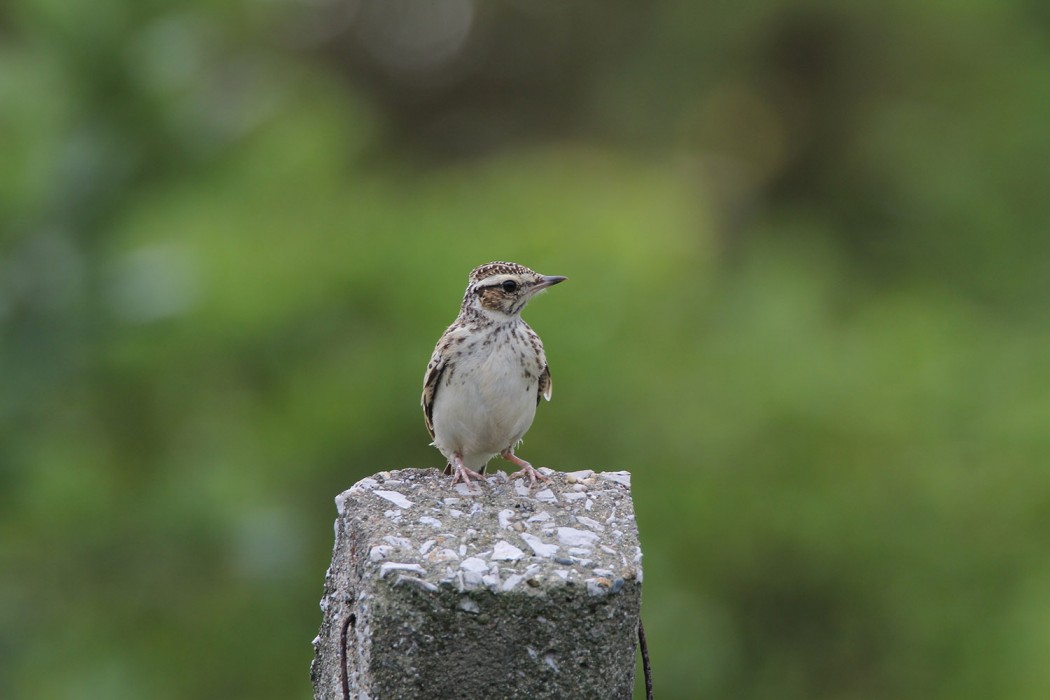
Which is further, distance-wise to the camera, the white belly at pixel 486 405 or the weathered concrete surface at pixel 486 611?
the white belly at pixel 486 405

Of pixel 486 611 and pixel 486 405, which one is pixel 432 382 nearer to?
pixel 486 405

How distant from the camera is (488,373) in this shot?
18.2ft

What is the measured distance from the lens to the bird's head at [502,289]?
572cm

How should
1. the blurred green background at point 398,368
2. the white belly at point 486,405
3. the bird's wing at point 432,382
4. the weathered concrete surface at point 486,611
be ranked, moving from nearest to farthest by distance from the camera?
the weathered concrete surface at point 486,611
the white belly at point 486,405
the bird's wing at point 432,382
the blurred green background at point 398,368

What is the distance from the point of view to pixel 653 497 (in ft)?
50.4

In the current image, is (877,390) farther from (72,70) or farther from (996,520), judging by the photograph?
(72,70)

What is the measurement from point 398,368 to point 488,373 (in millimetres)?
7932

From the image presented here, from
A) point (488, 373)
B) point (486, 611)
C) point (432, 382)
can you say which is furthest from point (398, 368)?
point (486, 611)

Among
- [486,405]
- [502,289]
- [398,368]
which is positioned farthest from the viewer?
[398,368]

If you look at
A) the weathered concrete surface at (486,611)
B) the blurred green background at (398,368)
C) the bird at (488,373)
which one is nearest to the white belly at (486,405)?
the bird at (488,373)

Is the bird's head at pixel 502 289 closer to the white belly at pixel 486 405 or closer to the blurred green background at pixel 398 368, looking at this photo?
the white belly at pixel 486 405

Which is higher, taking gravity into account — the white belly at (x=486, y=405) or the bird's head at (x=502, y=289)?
the bird's head at (x=502, y=289)

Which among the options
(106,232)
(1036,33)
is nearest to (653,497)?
(106,232)

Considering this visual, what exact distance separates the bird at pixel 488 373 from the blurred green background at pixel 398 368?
4.30m
